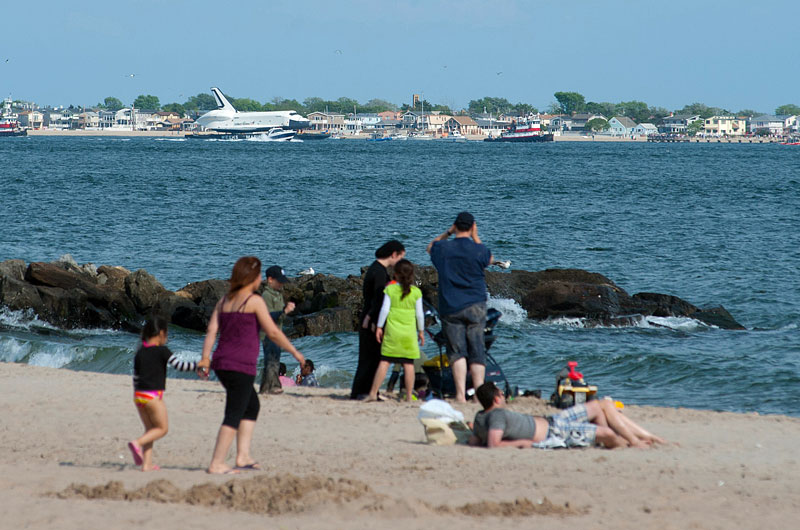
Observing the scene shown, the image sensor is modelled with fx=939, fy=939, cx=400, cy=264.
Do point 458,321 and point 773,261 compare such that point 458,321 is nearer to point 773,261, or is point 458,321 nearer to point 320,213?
point 773,261

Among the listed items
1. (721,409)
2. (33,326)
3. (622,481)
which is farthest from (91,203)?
(622,481)

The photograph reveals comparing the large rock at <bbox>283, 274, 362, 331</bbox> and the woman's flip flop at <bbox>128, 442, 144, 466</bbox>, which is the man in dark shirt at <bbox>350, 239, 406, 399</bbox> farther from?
the large rock at <bbox>283, 274, 362, 331</bbox>

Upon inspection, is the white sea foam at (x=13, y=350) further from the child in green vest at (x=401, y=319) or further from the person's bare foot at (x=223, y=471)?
the person's bare foot at (x=223, y=471)

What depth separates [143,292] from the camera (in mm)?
18500

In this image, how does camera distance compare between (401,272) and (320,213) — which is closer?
(401,272)

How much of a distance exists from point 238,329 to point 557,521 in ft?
7.94

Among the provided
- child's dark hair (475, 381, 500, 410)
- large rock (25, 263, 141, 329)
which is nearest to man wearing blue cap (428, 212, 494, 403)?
child's dark hair (475, 381, 500, 410)

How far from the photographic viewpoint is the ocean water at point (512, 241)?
14.1 meters

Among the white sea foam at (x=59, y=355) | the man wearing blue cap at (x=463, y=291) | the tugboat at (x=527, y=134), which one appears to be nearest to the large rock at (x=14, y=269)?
the white sea foam at (x=59, y=355)

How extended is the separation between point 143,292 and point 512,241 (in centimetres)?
1770

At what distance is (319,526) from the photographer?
566 centimetres

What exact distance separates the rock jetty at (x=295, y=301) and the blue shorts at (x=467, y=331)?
7273 millimetres

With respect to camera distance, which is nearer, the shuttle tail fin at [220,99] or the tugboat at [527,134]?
the shuttle tail fin at [220,99]

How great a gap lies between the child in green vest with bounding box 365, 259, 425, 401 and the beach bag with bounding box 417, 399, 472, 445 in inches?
47.5
